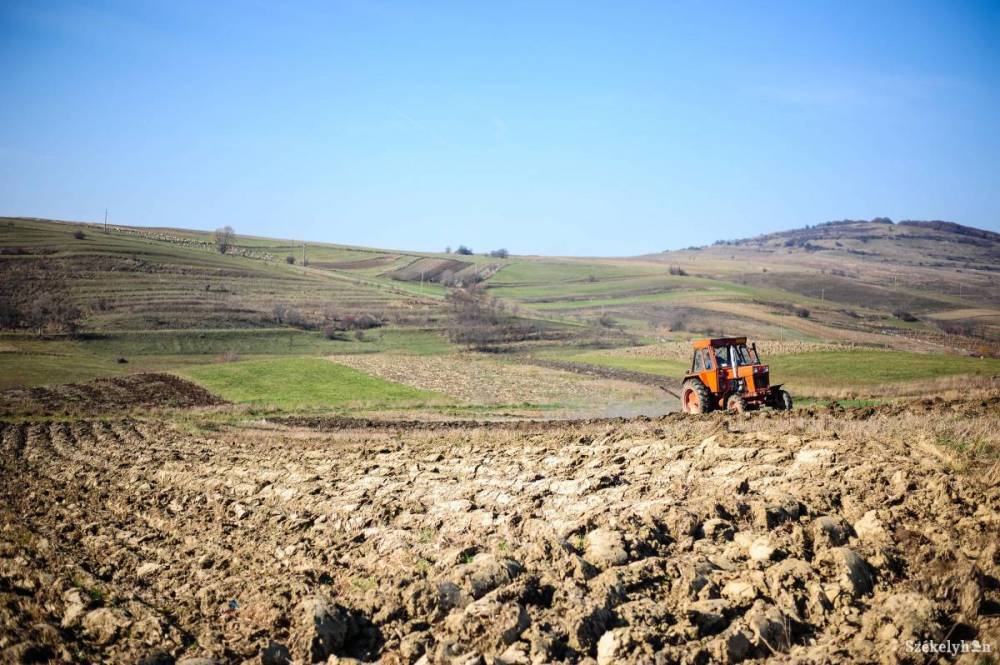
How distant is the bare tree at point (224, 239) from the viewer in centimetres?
10938

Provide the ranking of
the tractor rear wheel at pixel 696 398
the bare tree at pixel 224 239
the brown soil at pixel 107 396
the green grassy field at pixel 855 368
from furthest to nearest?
the bare tree at pixel 224 239
the green grassy field at pixel 855 368
the brown soil at pixel 107 396
the tractor rear wheel at pixel 696 398

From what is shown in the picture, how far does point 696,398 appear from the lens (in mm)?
21062

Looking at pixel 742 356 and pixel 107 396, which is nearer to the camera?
pixel 742 356

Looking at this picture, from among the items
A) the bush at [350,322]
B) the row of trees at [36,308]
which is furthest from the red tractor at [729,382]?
the row of trees at [36,308]

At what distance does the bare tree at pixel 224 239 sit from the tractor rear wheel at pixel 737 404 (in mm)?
100608

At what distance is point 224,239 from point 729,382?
361ft

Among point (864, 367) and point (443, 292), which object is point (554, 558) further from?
point (443, 292)

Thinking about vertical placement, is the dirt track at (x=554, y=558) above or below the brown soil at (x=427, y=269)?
below

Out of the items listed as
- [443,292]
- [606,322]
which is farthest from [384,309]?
[606,322]

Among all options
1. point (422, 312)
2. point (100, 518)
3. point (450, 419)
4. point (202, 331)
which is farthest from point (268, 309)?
point (100, 518)

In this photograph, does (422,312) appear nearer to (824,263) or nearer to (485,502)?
(485,502)

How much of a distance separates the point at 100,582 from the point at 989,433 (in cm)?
1234

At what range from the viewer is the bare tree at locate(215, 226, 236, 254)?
10938cm

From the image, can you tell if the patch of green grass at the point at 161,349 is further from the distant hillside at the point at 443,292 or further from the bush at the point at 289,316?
the bush at the point at 289,316
